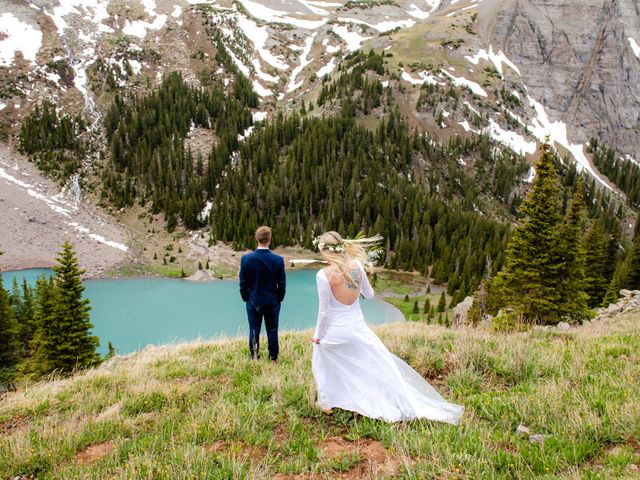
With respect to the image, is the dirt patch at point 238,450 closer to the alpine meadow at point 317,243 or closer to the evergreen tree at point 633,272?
the alpine meadow at point 317,243

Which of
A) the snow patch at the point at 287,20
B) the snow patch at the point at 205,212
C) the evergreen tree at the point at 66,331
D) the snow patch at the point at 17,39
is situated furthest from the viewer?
the snow patch at the point at 287,20

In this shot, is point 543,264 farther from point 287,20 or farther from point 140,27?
point 287,20

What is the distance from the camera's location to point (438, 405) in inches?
193

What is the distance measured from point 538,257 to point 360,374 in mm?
20215

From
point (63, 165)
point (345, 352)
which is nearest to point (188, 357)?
point (345, 352)

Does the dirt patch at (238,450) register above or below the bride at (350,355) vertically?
below

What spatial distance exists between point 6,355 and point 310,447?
36.4 metres

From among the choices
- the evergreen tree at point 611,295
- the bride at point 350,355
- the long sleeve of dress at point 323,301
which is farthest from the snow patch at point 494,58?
the long sleeve of dress at point 323,301

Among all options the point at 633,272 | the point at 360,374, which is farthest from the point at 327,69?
the point at 360,374

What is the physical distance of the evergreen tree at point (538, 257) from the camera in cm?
2069

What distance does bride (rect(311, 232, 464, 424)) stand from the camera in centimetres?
502

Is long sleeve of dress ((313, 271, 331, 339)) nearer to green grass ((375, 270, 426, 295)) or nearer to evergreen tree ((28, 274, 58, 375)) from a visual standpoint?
evergreen tree ((28, 274, 58, 375))

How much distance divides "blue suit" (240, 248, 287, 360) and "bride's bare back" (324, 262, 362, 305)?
2522 mm

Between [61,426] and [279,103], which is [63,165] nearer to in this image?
[279,103]
